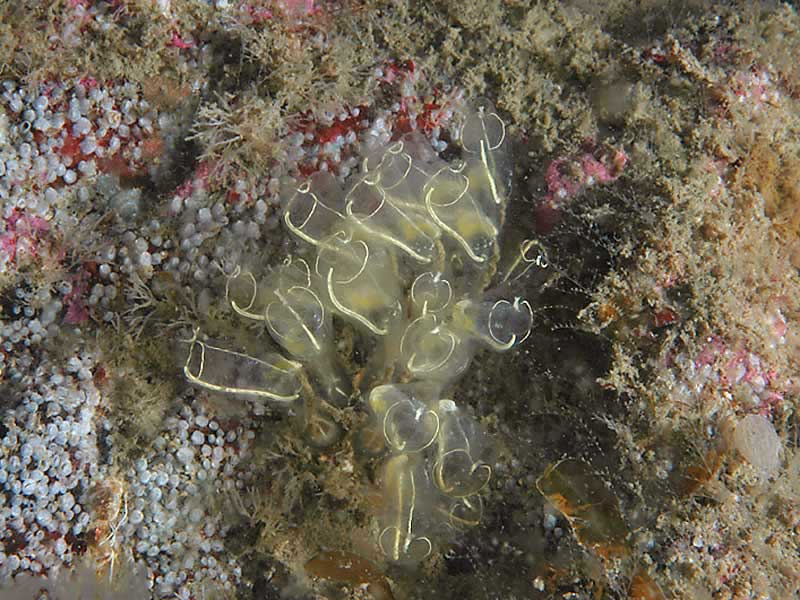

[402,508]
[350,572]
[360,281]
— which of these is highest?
[360,281]

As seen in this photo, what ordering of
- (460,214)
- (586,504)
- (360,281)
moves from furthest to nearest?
(460,214) < (360,281) < (586,504)

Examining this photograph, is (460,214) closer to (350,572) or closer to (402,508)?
(402,508)

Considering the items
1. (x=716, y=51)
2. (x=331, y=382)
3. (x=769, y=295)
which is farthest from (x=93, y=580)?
(x=716, y=51)

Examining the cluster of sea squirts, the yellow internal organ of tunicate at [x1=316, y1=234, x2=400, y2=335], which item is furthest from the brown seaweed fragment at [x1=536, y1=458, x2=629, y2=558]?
the yellow internal organ of tunicate at [x1=316, y1=234, x2=400, y2=335]

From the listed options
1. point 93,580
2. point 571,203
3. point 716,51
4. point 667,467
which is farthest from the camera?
point 716,51

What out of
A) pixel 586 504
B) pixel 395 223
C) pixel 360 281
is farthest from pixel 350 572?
pixel 395 223

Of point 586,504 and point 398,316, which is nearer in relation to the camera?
point 586,504

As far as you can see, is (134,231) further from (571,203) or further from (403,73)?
(571,203)

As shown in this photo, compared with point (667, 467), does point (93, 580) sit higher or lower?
lower
